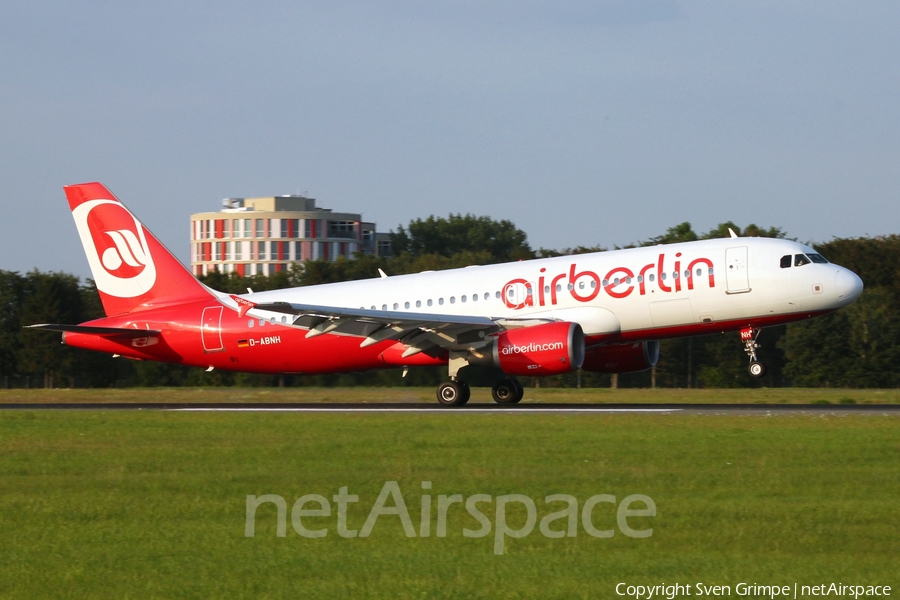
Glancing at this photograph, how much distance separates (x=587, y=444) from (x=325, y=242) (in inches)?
5731

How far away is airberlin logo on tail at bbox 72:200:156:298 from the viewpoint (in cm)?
3384

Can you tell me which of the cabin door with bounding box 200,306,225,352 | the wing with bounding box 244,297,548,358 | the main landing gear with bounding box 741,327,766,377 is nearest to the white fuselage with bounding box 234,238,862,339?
the main landing gear with bounding box 741,327,766,377

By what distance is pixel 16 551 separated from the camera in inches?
414

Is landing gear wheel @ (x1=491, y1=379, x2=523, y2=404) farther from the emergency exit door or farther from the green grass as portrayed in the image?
the green grass

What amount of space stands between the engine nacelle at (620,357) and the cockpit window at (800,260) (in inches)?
182

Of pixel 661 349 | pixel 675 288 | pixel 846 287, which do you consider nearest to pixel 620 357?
pixel 675 288

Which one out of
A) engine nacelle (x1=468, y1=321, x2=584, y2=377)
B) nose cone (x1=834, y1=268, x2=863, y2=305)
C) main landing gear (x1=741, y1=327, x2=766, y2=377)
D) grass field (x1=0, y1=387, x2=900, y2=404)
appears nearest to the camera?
engine nacelle (x1=468, y1=321, x2=584, y2=377)

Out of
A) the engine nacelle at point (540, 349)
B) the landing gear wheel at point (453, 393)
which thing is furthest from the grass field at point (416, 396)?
the engine nacelle at point (540, 349)

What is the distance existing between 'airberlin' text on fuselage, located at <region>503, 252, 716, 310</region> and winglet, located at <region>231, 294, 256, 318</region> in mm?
7088

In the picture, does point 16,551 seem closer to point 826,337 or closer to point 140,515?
point 140,515

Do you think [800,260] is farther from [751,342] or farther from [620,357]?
[620,357]

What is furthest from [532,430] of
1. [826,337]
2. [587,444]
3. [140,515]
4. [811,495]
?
[826,337]

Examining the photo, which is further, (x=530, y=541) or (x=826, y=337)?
(x=826, y=337)

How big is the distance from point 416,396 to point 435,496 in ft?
73.5
